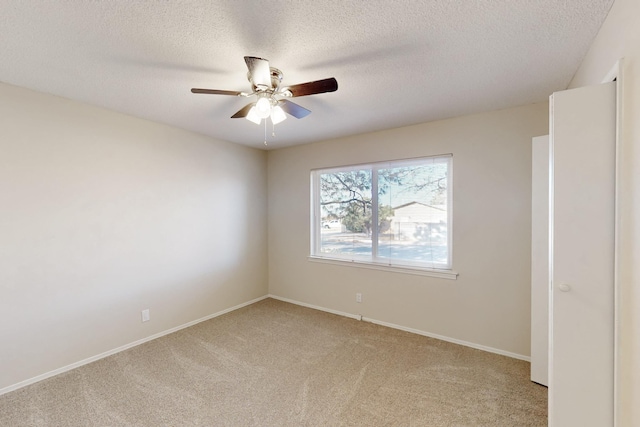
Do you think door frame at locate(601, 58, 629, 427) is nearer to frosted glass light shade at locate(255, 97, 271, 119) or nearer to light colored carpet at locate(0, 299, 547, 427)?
light colored carpet at locate(0, 299, 547, 427)

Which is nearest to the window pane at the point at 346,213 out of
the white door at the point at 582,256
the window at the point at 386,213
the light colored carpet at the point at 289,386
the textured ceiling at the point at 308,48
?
the window at the point at 386,213

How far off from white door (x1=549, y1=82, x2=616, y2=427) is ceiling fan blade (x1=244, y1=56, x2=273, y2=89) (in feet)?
5.02

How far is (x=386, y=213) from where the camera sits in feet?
11.4

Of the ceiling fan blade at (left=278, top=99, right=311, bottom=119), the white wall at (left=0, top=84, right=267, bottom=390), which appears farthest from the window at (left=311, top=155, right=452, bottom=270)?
the ceiling fan blade at (left=278, top=99, right=311, bottom=119)

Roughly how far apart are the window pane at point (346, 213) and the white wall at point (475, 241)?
24 cm

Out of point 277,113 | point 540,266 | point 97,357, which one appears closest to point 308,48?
point 277,113

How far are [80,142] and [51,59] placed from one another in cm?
91

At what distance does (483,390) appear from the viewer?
2.18m

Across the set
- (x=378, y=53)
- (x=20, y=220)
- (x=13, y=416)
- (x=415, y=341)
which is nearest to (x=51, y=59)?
(x=20, y=220)

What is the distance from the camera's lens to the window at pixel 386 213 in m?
3.14

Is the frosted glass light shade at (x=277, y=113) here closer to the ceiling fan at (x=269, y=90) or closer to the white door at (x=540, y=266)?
the ceiling fan at (x=269, y=90)

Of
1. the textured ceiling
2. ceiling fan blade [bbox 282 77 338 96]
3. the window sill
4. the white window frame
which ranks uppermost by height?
the textured ceiling

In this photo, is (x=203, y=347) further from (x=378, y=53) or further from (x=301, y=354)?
(x=378, y=53)

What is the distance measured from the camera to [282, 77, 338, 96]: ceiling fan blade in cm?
163
